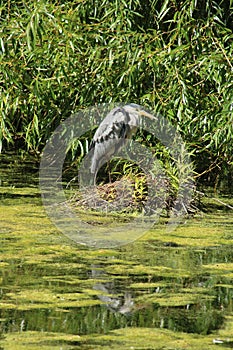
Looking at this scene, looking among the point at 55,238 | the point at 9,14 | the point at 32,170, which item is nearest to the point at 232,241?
the point at 55,238

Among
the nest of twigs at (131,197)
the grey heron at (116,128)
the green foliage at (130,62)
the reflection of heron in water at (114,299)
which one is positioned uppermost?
the green foliage at (130,62)

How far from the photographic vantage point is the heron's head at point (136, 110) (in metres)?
4.95

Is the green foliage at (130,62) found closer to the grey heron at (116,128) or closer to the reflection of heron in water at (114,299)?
the grey heron at (116,128)

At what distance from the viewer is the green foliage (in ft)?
15.9

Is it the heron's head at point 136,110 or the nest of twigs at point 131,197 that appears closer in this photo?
the nest of twigs at point 131,197

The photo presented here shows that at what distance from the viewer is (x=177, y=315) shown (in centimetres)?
293

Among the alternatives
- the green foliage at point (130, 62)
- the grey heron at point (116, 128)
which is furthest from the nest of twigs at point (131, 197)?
the green foliage at point (130, 62)

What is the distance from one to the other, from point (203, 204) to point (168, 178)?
30cm

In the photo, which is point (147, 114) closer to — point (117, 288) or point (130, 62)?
point (130, 62)

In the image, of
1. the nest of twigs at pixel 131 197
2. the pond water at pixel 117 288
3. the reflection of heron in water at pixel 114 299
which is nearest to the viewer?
the pond water at pixel 117 288

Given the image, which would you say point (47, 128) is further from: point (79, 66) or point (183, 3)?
point (183, 3)

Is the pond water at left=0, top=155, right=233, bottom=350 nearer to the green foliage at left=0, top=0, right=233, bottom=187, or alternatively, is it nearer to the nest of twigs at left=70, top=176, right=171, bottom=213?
the nest of twigs at left=70, top=176, right=171, bottom=213

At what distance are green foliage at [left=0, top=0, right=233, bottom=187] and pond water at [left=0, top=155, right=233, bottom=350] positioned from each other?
26.1 inches

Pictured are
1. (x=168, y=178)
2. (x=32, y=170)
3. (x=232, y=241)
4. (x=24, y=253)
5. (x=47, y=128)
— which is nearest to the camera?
(x=24, y=253)
